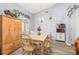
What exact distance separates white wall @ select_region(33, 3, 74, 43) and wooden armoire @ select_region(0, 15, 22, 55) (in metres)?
0.27

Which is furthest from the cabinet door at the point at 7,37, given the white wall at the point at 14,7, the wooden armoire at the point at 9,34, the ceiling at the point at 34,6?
the ceiling at the point at 34,6

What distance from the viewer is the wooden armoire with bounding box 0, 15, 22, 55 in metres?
2.00

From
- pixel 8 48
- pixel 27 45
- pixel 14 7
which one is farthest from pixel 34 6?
pixel 8 48

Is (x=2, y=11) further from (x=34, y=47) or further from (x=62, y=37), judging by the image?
(x=62, y=37)

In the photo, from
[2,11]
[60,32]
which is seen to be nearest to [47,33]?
[60,32]

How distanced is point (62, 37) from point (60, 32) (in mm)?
71

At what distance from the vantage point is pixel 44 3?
6.79 feet

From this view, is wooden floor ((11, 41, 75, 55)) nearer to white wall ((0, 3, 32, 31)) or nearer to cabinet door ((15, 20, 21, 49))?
cabinet door ((15, 20, 21, 49))

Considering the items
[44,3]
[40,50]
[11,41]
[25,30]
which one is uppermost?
[44,3]

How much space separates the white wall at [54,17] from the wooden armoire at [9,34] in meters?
0.27

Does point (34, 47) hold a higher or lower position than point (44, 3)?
lower

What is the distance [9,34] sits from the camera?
2.05 metres

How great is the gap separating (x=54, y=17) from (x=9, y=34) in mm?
632

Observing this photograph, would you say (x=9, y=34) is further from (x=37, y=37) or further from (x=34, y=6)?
(x=34, y=6)
